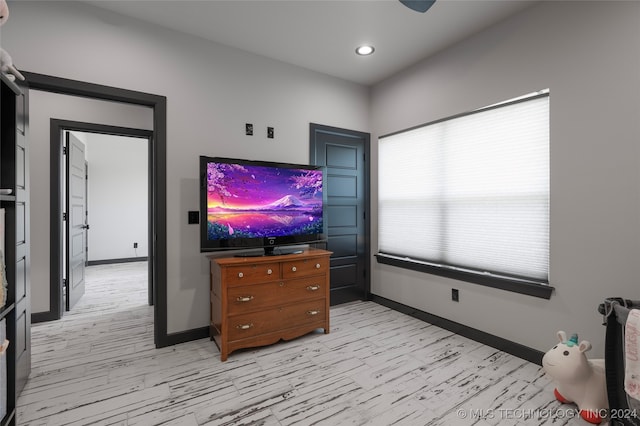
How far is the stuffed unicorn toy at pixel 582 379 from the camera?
1.68 m

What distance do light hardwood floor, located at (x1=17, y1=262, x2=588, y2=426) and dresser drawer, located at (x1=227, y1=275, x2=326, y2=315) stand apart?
0.38 metres

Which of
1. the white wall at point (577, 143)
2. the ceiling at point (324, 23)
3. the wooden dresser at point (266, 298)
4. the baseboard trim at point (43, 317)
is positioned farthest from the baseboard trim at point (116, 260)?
the white wall at point (577, 143)

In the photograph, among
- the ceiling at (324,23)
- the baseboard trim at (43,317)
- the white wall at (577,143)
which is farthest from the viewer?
the baseboard trim at (43,317)

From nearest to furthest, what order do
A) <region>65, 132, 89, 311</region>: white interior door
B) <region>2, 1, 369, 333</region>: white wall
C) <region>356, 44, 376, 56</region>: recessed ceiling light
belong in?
<region>2, 1, 369, 333</region>: white wall
<region>356, 44, 376, 56</region>: recessed ceiling light
<region>65, 132, 89, 311</region>: white interior door

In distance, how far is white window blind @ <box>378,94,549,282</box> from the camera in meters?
2.35

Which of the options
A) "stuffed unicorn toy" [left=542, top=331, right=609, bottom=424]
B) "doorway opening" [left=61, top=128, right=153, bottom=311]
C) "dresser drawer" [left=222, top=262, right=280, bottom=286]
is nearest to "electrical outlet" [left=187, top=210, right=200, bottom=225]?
"dresser drawer" [left=222, top=262, right=280, bottom=286]

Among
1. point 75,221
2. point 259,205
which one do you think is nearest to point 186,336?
point 259,205

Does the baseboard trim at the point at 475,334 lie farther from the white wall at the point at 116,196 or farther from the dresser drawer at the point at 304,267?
the white wall at the point at 116,196

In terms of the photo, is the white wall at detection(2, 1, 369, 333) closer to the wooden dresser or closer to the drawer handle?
the wooden dresser

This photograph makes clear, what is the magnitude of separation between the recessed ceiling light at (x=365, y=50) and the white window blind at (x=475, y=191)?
0.92 metres

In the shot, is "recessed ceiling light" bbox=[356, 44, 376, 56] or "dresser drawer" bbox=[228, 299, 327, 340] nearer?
"dresser drawer" bbox=[228, 299, 327, 340]

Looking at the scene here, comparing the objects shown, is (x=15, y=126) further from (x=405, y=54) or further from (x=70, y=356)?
(x=405, y=54)

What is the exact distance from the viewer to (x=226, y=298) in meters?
2.38

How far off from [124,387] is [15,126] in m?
1.69
